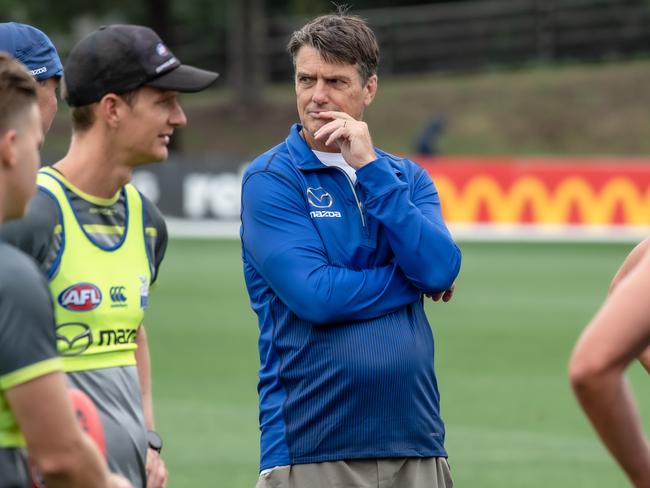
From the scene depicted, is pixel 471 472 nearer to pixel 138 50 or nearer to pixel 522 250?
pixel 138 50

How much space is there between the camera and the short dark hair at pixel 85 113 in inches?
178

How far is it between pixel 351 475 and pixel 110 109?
5.10 ft

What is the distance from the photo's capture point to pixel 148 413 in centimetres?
486

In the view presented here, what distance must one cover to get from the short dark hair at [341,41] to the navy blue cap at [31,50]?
0.93 metres

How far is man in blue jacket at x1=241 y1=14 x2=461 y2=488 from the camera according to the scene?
190 inches

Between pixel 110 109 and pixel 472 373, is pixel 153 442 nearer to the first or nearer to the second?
pixel 110 109

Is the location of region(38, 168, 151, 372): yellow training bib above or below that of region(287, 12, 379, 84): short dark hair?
below

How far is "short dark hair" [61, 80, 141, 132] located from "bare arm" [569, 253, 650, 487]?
201 centimetres

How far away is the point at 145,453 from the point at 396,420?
3.09 ft

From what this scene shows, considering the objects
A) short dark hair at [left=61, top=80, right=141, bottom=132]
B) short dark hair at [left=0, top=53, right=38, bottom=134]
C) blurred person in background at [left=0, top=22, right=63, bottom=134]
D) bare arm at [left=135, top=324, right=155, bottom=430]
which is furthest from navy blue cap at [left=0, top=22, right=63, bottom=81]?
short dark hair at [left=0, top=53, right=38, bottom=134]

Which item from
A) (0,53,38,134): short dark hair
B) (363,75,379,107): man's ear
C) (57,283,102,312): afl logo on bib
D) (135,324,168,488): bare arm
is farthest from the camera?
(363,75,379,107): man's ear

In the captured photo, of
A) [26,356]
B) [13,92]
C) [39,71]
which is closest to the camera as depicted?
[26,356]

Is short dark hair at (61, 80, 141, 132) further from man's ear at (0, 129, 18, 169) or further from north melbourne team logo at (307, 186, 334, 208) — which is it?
man's ear at (0, 129, 18, 169)

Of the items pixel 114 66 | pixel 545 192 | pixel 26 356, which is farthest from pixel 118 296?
pixel 545 192
